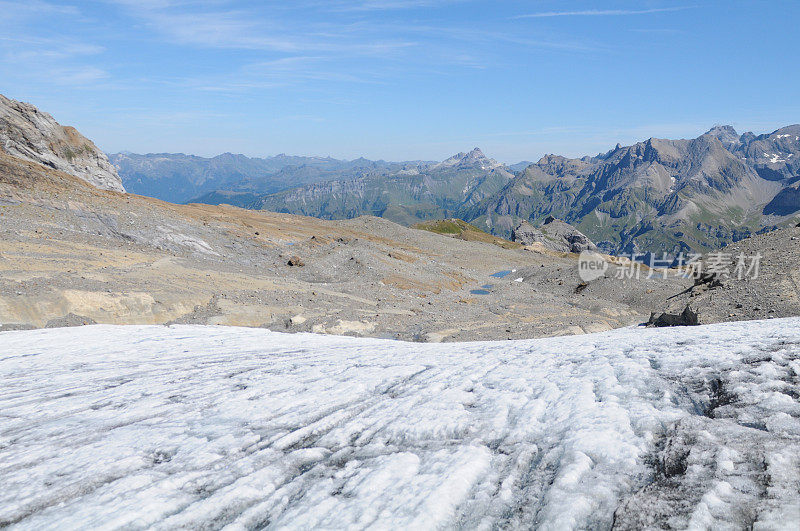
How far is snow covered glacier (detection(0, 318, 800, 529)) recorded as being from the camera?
5.43 meters

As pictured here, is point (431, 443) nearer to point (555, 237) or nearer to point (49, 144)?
point (49, 144)

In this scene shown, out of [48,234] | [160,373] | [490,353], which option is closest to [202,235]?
[48,234]

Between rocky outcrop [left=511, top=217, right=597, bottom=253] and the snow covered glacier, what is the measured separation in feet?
463

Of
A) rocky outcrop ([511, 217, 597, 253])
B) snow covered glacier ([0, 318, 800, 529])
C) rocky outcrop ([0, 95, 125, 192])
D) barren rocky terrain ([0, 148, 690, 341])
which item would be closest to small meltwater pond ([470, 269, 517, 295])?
barren rocky terrain ([0, 148, 690, 341])

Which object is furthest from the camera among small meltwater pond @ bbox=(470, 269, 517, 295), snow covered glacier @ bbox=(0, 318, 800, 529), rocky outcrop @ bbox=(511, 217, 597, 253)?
rocky outcrop @ bbox=(511, 217, 597, 253)

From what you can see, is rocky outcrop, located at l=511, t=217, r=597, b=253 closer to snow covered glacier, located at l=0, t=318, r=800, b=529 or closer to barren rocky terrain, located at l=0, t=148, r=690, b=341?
barren rocky terrain, located at l=0, t=148, r=690, b=341

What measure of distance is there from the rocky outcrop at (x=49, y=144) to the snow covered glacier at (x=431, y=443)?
62996 mm

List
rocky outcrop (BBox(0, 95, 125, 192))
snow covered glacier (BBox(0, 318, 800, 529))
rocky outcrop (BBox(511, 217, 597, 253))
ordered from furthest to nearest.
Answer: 1. rocky outcrop (BBox(511, 217, 597, 253))
2. rocky outcrop (BBox(0, 95, 125, 192))
3. snow covered glacier (BBox(0, 318, 800, 529))

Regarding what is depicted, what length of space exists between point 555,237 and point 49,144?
14149cm

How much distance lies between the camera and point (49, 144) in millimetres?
64250

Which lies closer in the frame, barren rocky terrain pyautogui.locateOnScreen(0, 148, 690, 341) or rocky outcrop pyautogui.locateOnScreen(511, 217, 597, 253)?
barren rocky terrain pyautogui.locateOnScreen(0, 148, 690, 341)

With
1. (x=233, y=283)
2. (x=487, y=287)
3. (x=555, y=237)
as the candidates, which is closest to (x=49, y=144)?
Result: (x=233, y=283)

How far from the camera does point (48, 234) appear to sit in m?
34.7

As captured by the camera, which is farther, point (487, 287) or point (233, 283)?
point (487, 287)
